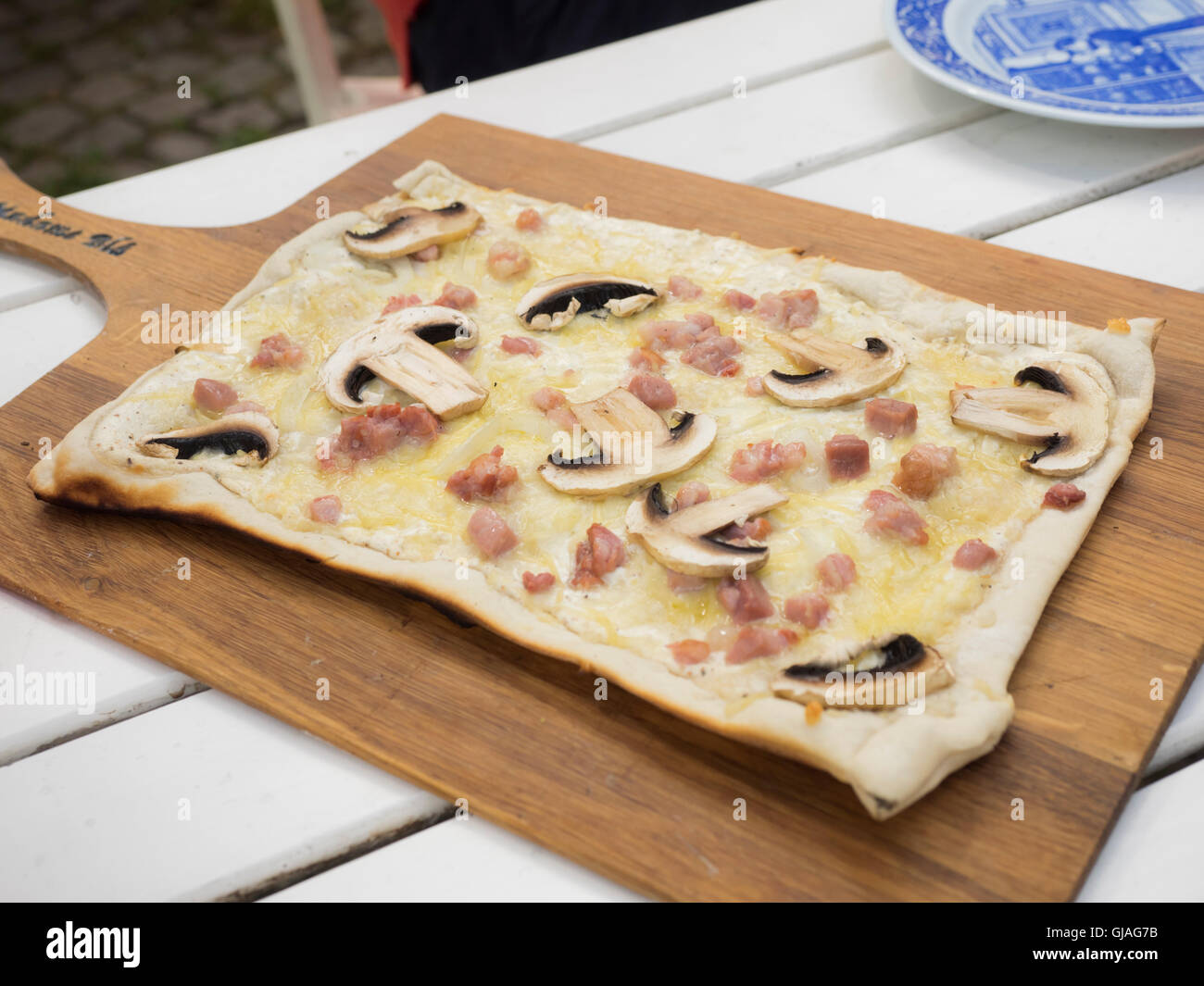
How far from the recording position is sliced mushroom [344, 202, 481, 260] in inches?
163

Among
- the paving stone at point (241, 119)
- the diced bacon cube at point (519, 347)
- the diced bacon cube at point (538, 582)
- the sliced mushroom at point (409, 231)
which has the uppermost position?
the sliced mushroom at point (409, 231)

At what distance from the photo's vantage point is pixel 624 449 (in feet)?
10.7

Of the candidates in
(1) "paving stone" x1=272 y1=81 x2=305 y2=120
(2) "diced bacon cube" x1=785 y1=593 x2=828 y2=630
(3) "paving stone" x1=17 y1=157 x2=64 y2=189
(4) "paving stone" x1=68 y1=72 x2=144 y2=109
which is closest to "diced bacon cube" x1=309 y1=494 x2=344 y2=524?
(2) "diced bacon cube" x1=785 y1=593 x2=828 y2=630

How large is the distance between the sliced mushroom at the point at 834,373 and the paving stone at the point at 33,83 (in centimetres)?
858

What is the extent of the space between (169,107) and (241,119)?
2.23 feet

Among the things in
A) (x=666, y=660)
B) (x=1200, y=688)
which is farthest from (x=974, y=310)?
(x=666, y=660)

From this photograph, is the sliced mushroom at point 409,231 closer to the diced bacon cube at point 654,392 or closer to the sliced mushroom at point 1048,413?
the diced bacon cube at point 654,392

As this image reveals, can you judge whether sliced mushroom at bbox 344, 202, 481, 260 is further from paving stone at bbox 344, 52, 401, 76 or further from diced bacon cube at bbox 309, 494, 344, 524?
paving stone at bbox 344, 52, 401, 76

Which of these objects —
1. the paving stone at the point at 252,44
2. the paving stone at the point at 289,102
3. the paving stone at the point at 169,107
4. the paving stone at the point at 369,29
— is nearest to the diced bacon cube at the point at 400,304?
the paving stone at the point at 289,102

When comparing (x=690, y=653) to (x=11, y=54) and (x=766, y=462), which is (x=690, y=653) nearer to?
(x=766, y=462)

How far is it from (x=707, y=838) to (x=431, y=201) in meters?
2.91

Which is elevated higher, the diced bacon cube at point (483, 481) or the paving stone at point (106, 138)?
the diced bacon cube at point (483, 481)

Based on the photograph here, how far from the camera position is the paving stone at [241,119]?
914cm

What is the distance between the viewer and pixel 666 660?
8.98ft
